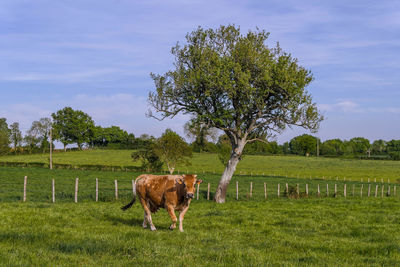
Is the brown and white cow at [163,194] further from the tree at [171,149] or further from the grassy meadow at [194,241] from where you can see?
the tree at [171,149]

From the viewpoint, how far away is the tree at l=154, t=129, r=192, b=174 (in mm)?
75688

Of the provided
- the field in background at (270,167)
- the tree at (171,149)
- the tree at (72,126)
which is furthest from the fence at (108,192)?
the tree at (72,126)

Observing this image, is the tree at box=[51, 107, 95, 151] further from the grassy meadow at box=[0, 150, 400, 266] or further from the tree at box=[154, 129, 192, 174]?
the grassy meadow at box=[0, 150, 400, 266]

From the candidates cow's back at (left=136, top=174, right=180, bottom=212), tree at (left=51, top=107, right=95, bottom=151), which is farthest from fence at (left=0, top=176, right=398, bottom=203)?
tree at (left=51, top=107, right=95, bottom=151)

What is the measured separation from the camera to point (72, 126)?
5620 inches

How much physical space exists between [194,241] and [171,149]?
64679mm

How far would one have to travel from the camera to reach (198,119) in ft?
97.7

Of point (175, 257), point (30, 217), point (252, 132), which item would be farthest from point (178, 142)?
point (175, 257)

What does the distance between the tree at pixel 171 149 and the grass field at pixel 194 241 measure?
191 ft

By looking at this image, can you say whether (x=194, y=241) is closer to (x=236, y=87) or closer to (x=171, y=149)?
(x=236, y=87)

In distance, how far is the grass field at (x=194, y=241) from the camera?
891cm

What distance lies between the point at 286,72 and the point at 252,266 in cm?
2208

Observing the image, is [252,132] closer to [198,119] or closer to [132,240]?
[198,119]

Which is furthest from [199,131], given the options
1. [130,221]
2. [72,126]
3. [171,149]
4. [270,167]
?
[72,126]
